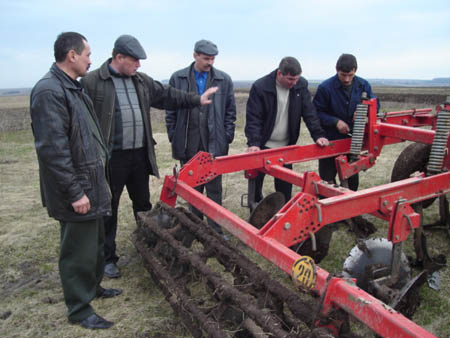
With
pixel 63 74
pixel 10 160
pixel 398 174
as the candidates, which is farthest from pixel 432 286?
pixel 10 160

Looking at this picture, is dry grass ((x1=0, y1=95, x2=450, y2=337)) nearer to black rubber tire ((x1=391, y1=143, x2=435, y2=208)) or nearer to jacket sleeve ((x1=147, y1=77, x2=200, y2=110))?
black rubber tire ((x1=391, y1=143, x2=435, y2=208))

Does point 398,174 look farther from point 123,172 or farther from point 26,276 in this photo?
point 26,276

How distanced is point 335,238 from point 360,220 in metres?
0.63

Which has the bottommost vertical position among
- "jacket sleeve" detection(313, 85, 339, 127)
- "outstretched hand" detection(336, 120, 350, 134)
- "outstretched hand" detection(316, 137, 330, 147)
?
Answer: "outstretched hand" detection(316, 137, 330, 147)

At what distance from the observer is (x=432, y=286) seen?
3.40 m

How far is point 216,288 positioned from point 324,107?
2889 millimetres

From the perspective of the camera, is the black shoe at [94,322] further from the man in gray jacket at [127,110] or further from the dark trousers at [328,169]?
the dark trousers at [328,169]

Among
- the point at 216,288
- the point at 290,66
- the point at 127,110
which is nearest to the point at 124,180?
the point at 127,110

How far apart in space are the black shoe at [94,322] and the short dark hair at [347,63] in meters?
3.37

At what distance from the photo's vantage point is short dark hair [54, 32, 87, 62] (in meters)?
2.51

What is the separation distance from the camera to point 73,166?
2.59 metres

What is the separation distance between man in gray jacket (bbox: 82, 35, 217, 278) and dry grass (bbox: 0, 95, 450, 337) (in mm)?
474

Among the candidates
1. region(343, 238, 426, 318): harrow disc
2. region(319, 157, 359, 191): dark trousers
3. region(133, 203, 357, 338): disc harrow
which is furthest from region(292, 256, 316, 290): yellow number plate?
region(319, 157, 359, 191): dark trousers

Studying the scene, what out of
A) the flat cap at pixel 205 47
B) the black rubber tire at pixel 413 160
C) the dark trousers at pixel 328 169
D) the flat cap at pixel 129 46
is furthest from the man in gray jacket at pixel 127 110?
the black rubber tire at pixel 413 160
